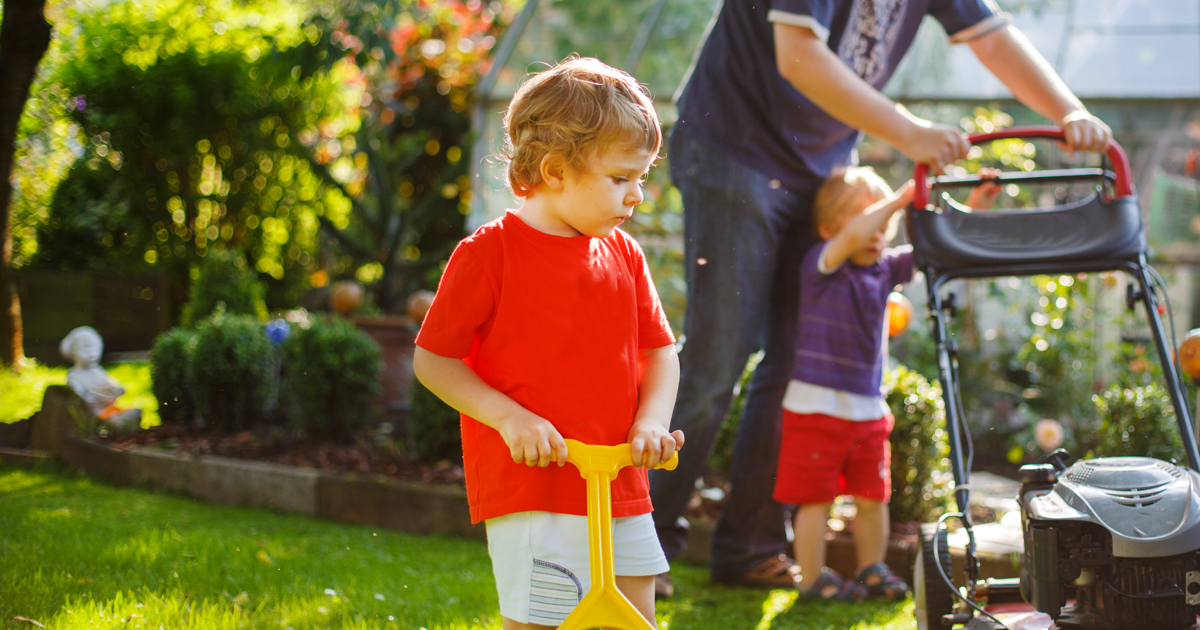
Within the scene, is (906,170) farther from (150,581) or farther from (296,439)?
(150,581)

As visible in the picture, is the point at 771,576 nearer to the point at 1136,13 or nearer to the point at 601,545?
the point at 601,545

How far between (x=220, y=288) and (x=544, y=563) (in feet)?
14.2

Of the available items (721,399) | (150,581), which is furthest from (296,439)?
(721,399)

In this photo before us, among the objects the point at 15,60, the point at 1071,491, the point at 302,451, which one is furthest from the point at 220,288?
the point at 1071,491

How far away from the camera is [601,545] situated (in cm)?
137

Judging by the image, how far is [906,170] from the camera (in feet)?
18.3

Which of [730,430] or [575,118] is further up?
[575,118]

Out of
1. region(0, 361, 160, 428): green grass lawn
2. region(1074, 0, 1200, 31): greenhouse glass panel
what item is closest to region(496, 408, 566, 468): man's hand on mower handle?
region(0, 361, 160, 428): green grass lawn

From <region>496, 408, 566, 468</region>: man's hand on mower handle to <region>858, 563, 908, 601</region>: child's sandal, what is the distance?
1.46 m

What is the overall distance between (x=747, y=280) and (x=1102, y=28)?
426 cm

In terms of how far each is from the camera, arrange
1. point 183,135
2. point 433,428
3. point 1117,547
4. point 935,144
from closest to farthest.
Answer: point 1117,547 < point 935,144 < point 433,428 < point 183,135

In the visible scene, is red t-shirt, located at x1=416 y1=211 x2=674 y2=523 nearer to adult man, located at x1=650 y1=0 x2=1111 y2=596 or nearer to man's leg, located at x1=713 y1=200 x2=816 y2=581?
adult man, located at x1=650 y1=0 x2=1111 y2=596

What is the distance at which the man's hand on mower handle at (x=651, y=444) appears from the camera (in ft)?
4.64

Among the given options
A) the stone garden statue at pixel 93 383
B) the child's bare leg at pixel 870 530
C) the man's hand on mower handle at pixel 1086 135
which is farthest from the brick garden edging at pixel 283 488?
the man's hand on mower handle at pixel 1086 135
